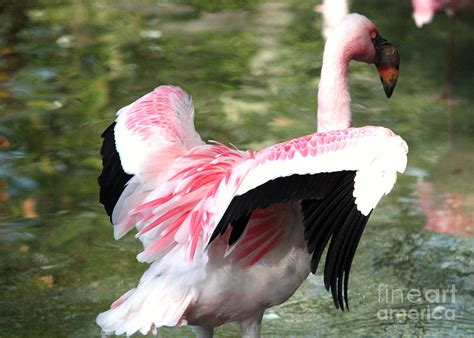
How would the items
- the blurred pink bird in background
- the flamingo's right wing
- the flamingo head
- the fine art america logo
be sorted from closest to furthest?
the flamingo's right wing < the flamingo head < the fine art america logo < the blurred pink bird in background

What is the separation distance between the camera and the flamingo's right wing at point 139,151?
394 centimetres

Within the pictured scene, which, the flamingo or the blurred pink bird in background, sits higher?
the flamingo

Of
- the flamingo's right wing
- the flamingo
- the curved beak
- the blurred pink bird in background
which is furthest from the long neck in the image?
the blurred pink bird in background

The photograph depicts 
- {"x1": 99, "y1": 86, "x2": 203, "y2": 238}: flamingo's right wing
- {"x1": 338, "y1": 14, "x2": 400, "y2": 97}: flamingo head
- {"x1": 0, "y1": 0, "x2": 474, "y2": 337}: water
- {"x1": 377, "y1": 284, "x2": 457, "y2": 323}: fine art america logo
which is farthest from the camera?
{"x1": 0, "y1": 0, "x2": 474, "y2": 337}: water

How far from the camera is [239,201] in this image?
3.37 m

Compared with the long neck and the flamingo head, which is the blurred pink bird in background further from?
the long neck

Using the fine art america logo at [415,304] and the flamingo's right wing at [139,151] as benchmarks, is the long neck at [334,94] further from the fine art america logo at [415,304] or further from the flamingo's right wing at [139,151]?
the fine art america logo at [415,304]

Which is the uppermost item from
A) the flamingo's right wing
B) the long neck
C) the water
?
the long neck

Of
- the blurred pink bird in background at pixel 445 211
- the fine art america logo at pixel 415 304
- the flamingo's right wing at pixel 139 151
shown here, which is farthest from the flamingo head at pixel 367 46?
the blurred pink bird in background at pixel 445 211

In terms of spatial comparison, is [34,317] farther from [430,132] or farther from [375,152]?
[430,132]

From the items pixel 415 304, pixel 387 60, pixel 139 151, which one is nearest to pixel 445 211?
pixel 415 304

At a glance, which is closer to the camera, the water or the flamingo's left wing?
the flamingo's left wing

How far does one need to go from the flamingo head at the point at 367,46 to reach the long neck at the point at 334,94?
0.22 ft

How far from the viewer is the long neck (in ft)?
13.2
